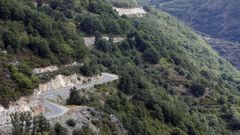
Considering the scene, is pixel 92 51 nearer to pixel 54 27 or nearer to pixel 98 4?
pixel 54 27

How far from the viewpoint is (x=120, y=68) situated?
94500 mm

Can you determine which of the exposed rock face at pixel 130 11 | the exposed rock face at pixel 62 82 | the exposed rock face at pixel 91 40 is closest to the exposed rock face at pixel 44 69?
the exposed rock face at pixel 62 82

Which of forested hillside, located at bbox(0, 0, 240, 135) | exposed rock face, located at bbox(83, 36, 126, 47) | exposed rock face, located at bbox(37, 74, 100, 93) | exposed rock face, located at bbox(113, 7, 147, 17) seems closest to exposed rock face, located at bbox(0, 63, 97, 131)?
exposed rock face, located at bbox(37, 74, 100, 93)

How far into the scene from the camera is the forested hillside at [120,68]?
212 ft

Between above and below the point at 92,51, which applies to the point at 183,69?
below

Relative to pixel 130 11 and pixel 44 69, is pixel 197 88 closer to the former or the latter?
pixel 44 69

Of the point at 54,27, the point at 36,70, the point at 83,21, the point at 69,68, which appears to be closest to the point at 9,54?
the point at 36,70

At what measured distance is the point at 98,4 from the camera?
134500 millimetres

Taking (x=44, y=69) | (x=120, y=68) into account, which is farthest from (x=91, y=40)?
(x=44, y=69)

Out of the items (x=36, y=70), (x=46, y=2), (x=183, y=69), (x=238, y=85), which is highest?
(x=36, y=70)

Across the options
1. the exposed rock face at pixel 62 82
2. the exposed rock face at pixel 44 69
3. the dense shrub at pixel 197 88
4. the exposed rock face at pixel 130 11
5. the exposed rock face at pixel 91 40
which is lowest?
the exposed rock face at pixel 130 11

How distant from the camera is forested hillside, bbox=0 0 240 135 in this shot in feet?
212

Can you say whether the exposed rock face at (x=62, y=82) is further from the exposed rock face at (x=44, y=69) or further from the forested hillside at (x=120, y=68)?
the forested hillside at (x=120, y=68)

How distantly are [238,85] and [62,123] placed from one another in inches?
4256
